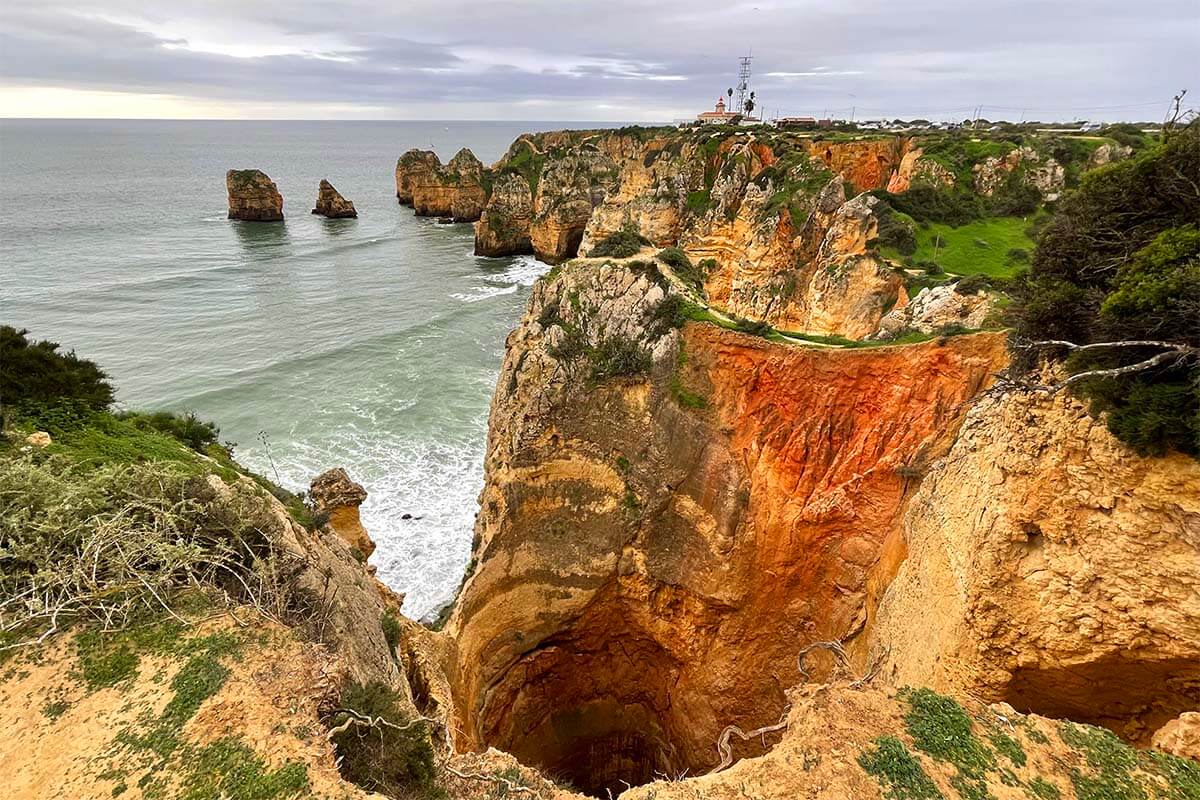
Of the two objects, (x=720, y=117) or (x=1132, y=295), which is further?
(x=720, y=117)

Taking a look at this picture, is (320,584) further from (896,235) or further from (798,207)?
(798,207)

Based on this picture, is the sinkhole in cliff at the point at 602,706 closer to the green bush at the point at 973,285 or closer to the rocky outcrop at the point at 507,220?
the green bush at the point at 973,285

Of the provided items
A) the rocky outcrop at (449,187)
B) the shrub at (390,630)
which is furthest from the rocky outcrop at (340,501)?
the rocky outcrop at (449,187)

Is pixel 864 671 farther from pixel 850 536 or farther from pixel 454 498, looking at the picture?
pixel 454 498

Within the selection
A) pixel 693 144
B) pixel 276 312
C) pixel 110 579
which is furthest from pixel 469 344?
pixel 110 579

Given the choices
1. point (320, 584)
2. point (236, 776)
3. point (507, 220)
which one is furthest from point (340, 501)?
point (507, 220)

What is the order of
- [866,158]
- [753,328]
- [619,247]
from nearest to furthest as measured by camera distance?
[753,328], [619,247], [866,158]

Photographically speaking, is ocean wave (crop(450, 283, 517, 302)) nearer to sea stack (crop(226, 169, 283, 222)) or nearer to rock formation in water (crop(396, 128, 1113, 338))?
rock formation in water (crop(396, 128, 1113, 338))
